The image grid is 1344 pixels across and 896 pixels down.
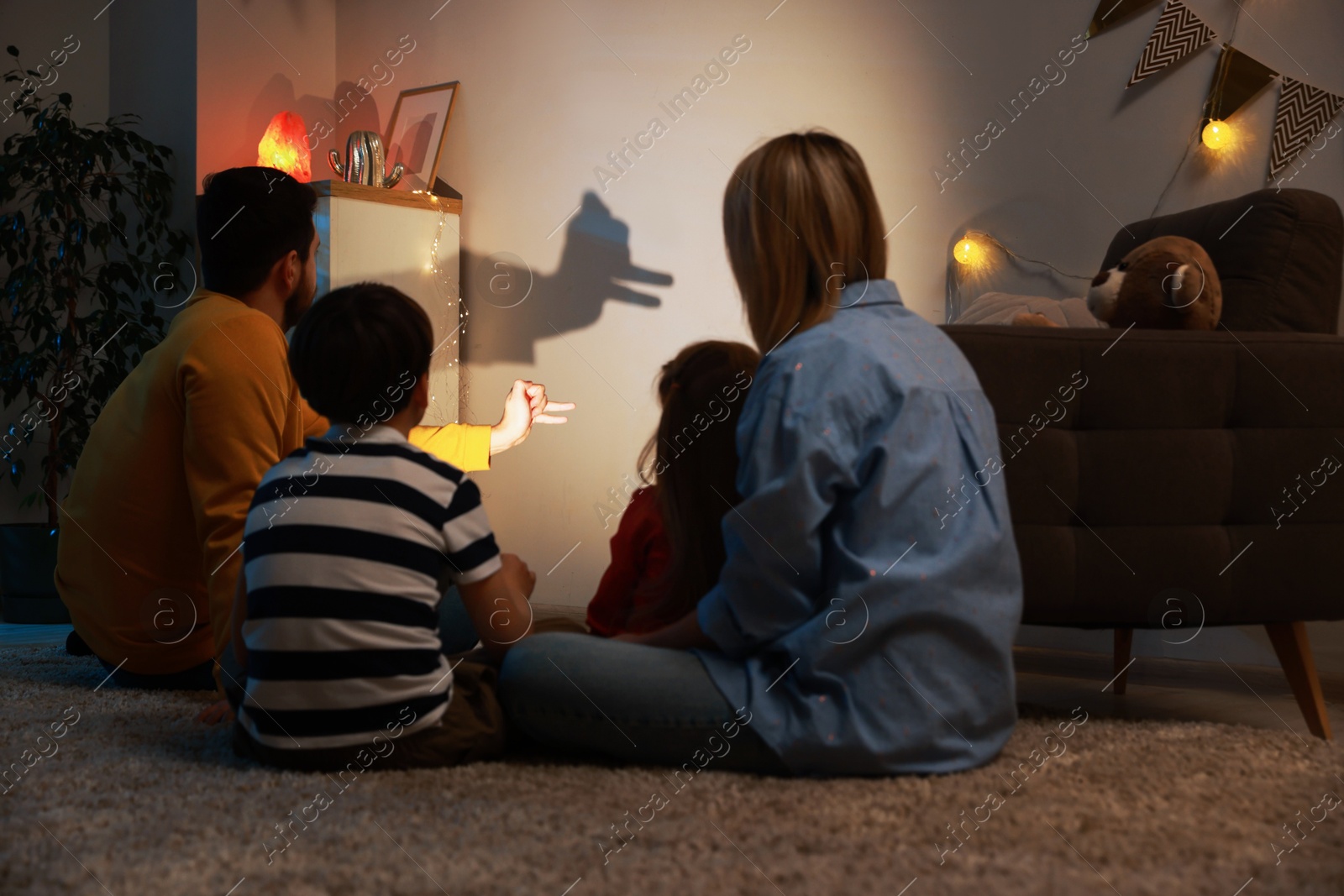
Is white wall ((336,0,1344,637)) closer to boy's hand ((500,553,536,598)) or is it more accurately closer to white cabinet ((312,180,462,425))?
white cabinet ((312,180,462,425))

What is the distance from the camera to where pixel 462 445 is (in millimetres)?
2279

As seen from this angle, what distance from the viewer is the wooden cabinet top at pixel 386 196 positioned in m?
3.00

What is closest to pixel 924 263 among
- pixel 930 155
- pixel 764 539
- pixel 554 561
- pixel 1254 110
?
pixel 930 155

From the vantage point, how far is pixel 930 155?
274 centimetres

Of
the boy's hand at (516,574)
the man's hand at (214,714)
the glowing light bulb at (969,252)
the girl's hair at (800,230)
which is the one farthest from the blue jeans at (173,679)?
the glowing light bulb at (969,252)

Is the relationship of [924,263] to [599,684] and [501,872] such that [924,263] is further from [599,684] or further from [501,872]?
→ [501,872]

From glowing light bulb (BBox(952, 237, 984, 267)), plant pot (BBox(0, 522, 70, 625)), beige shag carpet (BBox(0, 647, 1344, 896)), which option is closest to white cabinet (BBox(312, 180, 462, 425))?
plant pot (BBox(0, 522, 70, 625))

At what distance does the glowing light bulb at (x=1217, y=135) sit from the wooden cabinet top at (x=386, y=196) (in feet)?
6.91

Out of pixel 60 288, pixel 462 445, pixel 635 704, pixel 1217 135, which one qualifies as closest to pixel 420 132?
pixel 60 288

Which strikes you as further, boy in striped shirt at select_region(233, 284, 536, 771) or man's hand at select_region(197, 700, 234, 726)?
man's hand at select_region(197, 700, 234, 726)

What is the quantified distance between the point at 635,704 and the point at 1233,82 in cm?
211

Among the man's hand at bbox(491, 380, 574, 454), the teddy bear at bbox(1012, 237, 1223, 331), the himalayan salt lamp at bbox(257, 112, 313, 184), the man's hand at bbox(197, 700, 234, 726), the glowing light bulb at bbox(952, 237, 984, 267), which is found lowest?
the man's hand at bbox(197, 700, 234, 726)

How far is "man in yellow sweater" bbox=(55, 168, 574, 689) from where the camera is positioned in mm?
1546

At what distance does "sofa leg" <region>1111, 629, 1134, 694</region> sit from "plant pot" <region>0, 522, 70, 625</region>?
2.50 m
